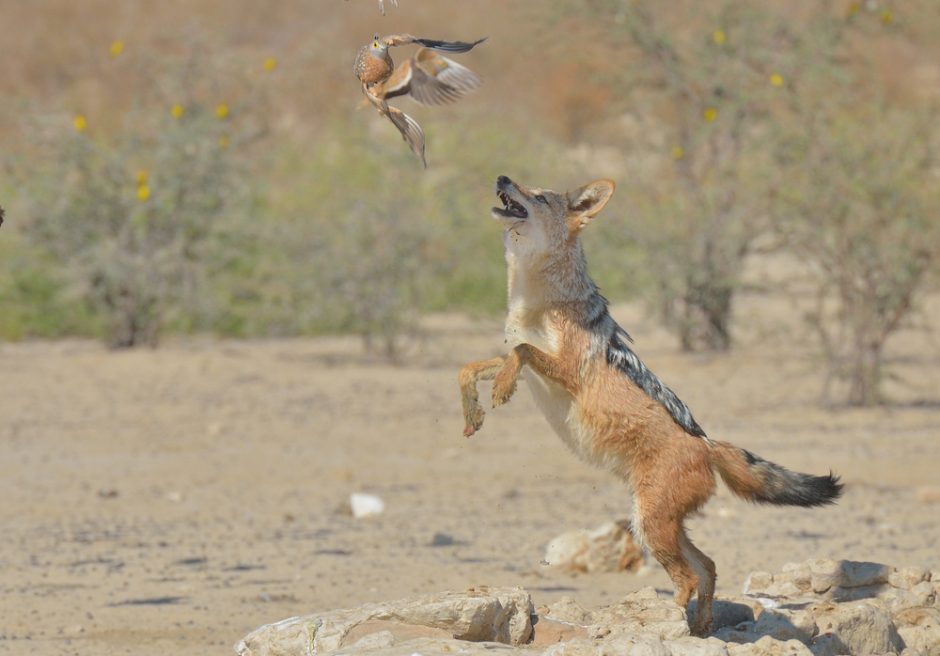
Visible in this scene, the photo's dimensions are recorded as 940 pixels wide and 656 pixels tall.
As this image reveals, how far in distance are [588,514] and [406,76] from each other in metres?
5.47

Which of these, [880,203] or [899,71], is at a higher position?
[899,71]

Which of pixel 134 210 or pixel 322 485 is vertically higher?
pixel 134 210

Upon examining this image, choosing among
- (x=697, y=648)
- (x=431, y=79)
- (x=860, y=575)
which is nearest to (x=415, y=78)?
(x=431, y=79)

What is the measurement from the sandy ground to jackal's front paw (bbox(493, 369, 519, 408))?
188 centimetres

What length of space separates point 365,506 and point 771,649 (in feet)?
16.4

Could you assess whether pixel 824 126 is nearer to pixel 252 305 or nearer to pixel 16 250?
pixel 252 305

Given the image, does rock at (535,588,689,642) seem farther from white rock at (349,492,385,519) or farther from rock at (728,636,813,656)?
white rock at (349,492,385,519)

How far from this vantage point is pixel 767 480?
570 centimetres

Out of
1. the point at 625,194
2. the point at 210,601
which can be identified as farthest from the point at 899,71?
the point at 210,601

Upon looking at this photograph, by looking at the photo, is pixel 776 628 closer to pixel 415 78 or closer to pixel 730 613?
pixel 730 613

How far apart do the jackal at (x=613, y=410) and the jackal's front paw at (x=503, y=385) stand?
0.12 metres

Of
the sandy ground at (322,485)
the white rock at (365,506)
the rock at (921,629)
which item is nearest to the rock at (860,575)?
the rock at (921,629)

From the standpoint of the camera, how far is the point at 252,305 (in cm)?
1694

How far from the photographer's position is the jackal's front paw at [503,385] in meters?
5.16
